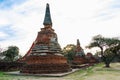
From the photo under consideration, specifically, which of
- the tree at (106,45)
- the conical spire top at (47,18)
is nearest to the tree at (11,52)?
the tree at (106,45)

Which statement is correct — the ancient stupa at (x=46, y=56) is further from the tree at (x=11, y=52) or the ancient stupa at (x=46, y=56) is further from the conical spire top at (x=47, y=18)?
the tree at (x=11, y=52)

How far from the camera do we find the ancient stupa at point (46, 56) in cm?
2217

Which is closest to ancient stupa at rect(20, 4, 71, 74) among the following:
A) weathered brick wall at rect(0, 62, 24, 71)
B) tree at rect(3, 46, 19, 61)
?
weathered brick wall at rect(0, 62, 24, 71)

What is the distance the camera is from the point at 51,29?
25172 mm

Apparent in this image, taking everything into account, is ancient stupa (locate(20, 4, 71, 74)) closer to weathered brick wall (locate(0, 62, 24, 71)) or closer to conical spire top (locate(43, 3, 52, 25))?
conical spire top (locate(43, 3, 52, 25))

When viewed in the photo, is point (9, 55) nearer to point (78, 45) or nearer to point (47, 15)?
point (78, 45)

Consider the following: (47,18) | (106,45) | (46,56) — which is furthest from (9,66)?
(106,45)

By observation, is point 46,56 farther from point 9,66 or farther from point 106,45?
point 106,45

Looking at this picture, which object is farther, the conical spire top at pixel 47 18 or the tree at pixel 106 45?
the tree at pixel 106 45

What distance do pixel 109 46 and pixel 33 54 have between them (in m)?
26.3

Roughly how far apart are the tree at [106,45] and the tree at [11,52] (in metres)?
19.5

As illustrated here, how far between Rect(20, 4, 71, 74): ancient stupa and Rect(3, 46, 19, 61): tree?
30.0m

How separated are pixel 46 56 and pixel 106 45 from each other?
26.3m

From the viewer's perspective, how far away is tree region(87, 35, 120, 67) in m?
43.1
